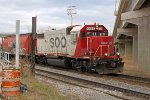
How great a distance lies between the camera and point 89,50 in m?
23.5

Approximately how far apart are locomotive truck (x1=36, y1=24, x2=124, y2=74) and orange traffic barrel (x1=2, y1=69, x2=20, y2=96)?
11.2m

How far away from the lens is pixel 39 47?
34.1 metres

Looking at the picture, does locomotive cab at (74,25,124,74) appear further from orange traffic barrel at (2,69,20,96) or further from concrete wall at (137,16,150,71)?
orange traffic barrel at (2,69,20,96)

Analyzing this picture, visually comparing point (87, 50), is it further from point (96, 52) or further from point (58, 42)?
point (58, 42)

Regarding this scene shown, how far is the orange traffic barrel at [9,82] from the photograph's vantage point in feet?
38.4

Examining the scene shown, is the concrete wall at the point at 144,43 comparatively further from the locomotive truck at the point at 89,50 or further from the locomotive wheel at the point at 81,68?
the locomotive wheel at the point at 81,68

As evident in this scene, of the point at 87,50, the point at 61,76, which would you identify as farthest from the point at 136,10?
the point at 61,76

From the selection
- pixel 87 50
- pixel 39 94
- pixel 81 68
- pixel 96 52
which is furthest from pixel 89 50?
pixel 39 94

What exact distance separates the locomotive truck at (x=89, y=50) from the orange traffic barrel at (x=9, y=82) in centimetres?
1124

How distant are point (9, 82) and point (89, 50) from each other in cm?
1219

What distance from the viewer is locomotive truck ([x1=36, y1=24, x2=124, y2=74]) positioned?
22984 mm

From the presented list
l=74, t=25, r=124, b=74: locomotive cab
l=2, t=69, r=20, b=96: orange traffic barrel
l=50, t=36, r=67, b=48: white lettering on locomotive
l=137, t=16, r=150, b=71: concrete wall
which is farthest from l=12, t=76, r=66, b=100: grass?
l=137, t=16, r=150, b=71: concrete wall

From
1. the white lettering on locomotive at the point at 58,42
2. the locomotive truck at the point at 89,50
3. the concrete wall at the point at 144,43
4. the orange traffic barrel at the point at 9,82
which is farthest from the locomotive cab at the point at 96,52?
the orange traffic barrel at the point at 9,82

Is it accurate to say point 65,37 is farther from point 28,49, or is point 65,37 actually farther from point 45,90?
point 45,90
